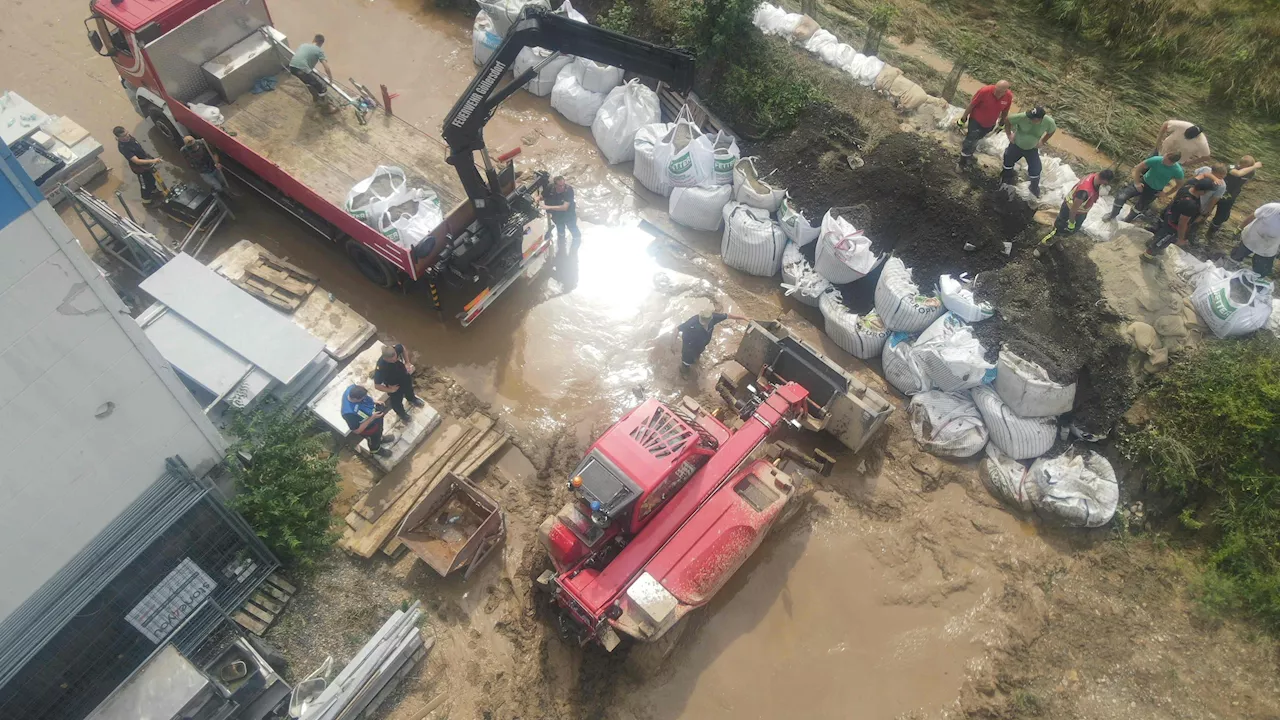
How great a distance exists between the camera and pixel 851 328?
9148mm

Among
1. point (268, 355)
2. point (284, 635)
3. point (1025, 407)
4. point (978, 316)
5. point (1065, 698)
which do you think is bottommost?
point (284, 635)

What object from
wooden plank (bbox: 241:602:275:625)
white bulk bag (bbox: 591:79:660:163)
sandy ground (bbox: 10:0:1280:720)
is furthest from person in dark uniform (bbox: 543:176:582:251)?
wooden plank (bbox: 241:602:275:625)

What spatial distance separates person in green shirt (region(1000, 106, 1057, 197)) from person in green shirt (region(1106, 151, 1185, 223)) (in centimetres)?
93

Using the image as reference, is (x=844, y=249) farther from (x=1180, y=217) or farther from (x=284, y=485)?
(x=284, y=485)

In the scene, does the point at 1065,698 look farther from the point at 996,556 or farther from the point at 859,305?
the point at 859,305

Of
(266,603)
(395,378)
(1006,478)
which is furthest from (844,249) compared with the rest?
(266,603)

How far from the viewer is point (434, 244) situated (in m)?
8.68

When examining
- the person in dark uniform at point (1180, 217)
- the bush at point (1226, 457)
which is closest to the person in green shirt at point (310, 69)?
the person in dark uniform at point (1180, 217)

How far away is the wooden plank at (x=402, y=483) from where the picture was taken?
791cm

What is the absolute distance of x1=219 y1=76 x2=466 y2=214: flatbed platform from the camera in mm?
9211

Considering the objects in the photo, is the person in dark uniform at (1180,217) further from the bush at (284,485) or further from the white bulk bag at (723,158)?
the bush at (284,485)

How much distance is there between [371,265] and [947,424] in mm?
7110

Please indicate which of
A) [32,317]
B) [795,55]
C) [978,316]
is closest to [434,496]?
[32,317]

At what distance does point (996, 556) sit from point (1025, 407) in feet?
5.44
